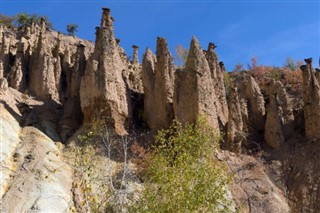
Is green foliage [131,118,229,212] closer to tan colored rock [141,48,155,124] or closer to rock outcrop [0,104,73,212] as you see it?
rock outcrop [0,104,73,212]

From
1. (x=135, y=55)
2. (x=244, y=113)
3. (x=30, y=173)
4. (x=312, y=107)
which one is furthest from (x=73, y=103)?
(x=135, y=55)

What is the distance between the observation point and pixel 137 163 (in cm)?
2688

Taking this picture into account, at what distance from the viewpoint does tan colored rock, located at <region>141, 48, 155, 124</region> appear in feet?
101

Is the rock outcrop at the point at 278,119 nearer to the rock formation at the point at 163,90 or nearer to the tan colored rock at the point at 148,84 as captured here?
the rock formation at the point at 163,90

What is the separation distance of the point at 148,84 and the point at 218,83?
4858mm

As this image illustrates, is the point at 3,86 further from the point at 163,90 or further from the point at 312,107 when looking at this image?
the point at 312,107

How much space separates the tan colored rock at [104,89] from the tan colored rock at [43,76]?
4944 mm

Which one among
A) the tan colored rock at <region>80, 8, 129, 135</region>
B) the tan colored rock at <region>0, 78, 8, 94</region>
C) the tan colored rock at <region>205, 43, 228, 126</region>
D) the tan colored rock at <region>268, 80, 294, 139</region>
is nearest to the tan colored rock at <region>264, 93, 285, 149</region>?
the tan colored rock at <region>268, 80, 294, 139</region>

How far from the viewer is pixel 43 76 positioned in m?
34.7

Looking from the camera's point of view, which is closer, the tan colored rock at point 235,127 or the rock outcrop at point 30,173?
the rock outcrop at point 30,173

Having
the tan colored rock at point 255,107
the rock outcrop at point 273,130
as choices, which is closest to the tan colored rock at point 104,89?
the tan colored rock at point 255,107

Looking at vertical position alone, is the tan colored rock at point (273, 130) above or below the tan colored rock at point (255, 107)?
below

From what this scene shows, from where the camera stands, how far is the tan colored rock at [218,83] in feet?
101

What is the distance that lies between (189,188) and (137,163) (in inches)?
448
